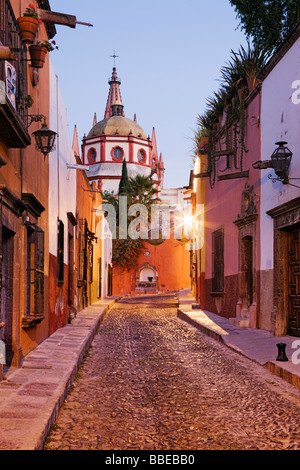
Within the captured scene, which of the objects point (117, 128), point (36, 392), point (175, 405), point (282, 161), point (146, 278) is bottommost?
point (175, 405)

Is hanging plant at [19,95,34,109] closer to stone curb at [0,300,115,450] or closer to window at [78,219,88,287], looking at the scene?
stone curb at [0,300,115,450]

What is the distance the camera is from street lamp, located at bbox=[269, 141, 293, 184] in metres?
10.1

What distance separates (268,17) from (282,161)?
11910 millimetres

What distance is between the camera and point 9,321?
23.2 feet

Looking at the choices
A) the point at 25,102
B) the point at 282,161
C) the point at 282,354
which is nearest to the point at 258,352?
the point at 282,354

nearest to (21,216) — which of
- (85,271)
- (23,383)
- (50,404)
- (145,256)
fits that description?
(23,383)

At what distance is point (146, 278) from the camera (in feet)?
145

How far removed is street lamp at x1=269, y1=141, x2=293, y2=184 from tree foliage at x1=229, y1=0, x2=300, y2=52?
10.7m

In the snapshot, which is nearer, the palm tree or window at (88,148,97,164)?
the palm tree

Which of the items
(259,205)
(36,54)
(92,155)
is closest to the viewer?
(36,54)

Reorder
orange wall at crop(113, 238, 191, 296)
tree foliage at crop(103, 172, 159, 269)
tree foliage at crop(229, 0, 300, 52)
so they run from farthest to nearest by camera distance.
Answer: orange wall at crop(113, 238, 191, 296) → tree foliage at crop(103, 172, 159, 269) → tree foliage at crop(229, 0, 300, 52)

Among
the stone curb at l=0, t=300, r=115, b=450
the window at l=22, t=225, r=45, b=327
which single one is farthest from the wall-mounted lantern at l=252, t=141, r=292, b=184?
the stone curb at l=0, t=300, r=115, b=450

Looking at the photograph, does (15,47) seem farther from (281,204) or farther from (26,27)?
(281,204)

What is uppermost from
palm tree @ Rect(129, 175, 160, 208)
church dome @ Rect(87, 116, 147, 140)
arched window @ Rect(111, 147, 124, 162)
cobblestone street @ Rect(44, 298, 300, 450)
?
church dome @ Rect(87, 116, 147, 140)
